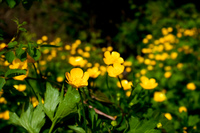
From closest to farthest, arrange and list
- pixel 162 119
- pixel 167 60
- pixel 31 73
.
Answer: pixel 162 119 → pixel 31 73 → pixel 167 60

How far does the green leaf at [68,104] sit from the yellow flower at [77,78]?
1.7 inches

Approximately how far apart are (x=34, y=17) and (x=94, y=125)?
4.47 m

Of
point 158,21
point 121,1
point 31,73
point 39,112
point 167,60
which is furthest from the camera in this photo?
point 158,21

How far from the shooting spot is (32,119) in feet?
3.15

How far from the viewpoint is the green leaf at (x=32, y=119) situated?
3.09 feet

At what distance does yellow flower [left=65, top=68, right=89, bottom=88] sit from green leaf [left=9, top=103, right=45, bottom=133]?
198 mm

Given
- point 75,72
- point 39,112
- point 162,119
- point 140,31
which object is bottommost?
point 162,119

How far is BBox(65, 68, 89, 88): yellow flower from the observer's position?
35.0 inches

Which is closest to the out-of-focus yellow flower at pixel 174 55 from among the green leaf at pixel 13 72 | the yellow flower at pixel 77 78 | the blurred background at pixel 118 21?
the blurred background at pixel 118 21

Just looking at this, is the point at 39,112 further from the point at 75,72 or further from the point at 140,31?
the point at 140,31

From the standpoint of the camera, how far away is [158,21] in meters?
4.29

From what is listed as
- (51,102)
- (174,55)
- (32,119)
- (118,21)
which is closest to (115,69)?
(51,102)

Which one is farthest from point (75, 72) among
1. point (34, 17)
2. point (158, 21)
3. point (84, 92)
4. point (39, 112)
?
point (34, 17)

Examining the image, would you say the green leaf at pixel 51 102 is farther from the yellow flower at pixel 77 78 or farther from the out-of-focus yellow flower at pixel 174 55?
the out-of-focus yellow flower at pixel 174 55
